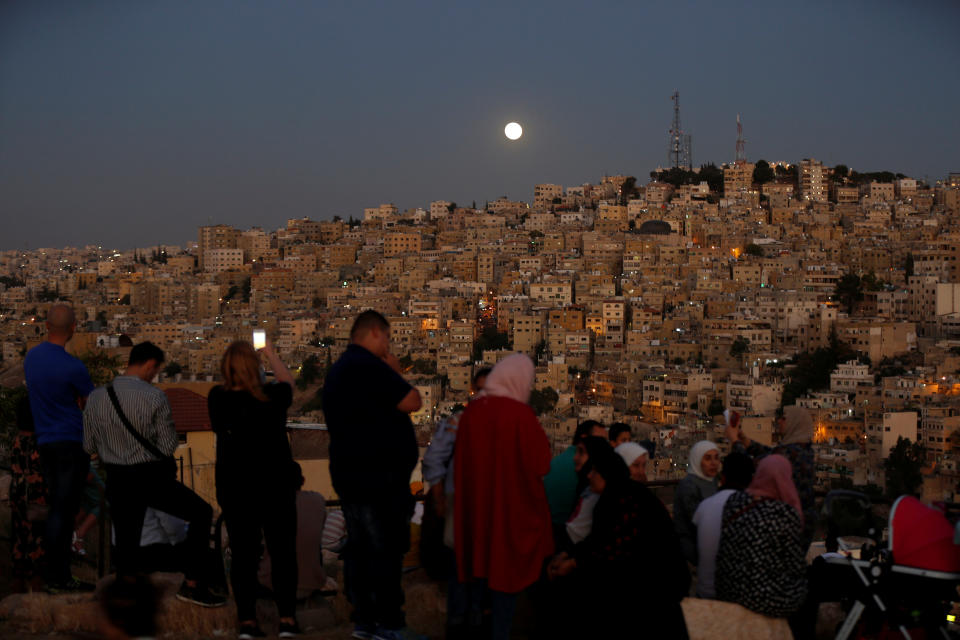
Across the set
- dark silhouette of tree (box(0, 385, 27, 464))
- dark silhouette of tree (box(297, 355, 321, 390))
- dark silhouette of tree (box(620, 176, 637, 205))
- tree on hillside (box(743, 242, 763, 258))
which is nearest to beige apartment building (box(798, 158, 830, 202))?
dark silhouette of tree (box(620, 176, 637, 205))

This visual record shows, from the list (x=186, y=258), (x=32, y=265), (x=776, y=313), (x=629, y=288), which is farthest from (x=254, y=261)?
(x=776, y=313)

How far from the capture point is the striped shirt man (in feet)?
13.3

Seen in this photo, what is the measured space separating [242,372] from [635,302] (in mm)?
42227

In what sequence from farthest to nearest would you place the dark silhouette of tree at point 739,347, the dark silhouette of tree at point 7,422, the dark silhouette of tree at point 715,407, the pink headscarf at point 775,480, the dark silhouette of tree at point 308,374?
1. the dark silhouette of tree at point 308,374
2. the dark silhouette of tree at point 739,347
3. the dark silhouette of tree at point 715,407
4. the dark silhouette of tree at point 7,422
5. the pink headscarf at point 775,480

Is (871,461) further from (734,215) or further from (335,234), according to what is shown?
(335,234)

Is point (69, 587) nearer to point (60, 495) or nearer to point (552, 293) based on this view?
point (60, 495)

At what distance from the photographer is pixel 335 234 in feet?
249

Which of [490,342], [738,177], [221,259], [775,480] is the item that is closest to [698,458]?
[775,480]

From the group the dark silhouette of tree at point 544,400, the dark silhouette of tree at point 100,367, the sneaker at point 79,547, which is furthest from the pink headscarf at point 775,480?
the dark silhouette of tree at point 544,400

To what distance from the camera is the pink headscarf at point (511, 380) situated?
3.63 m

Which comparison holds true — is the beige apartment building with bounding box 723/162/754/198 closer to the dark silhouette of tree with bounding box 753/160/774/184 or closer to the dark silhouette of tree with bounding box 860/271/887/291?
the dark silhouette of tree with bounding box 753/160/774/184

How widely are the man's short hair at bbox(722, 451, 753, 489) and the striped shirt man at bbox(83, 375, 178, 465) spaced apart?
224 cm

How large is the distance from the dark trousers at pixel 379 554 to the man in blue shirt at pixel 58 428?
1332 mm

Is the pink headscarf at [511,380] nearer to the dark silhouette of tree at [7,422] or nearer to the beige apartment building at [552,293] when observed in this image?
the dark silhouette of tree at [7,422]
